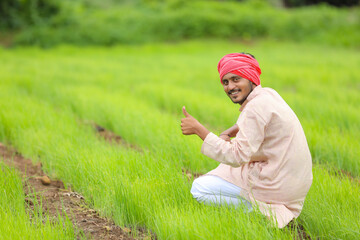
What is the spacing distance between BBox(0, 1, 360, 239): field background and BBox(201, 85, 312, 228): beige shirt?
135 mm

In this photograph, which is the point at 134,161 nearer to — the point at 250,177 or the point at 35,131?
the point at 250,177

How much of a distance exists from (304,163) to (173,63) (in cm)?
714

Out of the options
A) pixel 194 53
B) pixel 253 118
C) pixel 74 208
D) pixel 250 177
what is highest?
pixel 253 118

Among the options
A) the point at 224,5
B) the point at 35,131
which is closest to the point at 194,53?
the point at 224,5

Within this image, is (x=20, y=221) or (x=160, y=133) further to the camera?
(x=160, y=133)

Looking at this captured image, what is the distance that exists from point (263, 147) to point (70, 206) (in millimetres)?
1279

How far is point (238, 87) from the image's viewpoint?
Result: 6.52 ft

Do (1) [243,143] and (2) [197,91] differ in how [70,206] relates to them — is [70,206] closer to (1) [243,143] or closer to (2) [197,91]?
(1) [243,143]

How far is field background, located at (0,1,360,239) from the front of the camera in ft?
6.63

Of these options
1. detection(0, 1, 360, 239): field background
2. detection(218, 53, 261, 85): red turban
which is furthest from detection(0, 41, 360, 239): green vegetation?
detection(218, 53, 261, 85): red turban

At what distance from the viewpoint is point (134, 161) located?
2633 millimetres

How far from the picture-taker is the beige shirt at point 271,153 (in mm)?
1817

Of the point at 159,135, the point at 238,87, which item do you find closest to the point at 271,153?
the point at 238,87

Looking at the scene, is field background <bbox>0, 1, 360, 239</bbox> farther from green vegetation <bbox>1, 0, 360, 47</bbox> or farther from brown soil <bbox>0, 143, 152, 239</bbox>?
green vegetation <bbox>1, 0, 360, 47</bbox>
